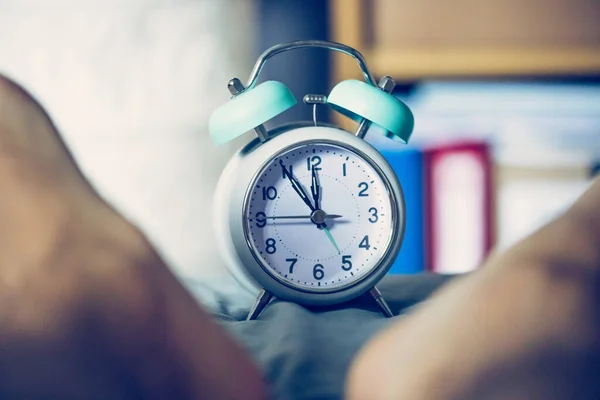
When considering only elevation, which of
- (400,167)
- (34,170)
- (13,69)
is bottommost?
(400,167)

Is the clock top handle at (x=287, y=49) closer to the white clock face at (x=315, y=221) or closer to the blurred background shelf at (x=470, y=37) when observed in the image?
the white clock face at (x=315, y=221)

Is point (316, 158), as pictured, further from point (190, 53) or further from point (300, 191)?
point (190, 53)

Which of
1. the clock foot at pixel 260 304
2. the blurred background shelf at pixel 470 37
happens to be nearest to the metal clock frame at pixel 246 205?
the clock foot at pixel 260 304

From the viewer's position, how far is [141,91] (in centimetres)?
122

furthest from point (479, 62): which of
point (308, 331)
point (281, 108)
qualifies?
point (308, 331)

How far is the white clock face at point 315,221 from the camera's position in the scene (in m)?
0.56

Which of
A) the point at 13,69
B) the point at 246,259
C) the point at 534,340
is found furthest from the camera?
the point at 13,69

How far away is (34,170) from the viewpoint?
1.14 feet

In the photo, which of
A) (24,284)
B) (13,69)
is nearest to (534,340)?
(24,284)

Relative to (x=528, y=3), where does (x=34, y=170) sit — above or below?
below

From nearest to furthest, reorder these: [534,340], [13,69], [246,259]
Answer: [534,340] → [246,259] → [13,69]

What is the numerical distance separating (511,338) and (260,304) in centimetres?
27

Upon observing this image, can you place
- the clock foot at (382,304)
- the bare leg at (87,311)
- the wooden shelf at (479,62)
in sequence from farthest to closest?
the wooden shelf at (479,62) → the clock foot at (382,304) → the bare leg at (87,311)

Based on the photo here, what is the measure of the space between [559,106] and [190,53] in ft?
2.24
